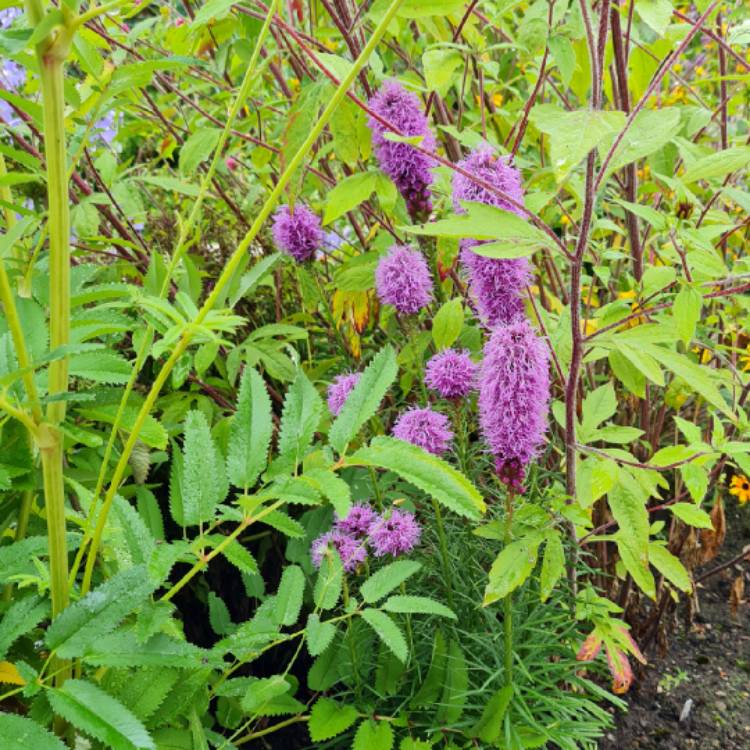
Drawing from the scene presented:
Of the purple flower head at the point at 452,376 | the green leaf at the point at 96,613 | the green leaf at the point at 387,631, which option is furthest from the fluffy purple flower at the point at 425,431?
the green leaf at the point at 96,613

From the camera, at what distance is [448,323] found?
1.24 metres

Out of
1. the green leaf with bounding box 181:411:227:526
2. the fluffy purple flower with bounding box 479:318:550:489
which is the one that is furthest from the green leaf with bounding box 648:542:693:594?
the green leaf with bounding box 181:411:227:526

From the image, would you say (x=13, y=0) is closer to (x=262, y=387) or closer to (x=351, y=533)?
(x=262, y=387)

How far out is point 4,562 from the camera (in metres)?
0.82

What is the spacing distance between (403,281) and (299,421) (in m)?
0.45

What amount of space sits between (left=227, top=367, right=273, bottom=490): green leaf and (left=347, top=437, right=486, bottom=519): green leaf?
0.13 meters

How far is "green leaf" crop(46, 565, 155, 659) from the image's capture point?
0.67 m

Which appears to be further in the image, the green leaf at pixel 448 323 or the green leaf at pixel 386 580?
the green leaf at pixel 448 323

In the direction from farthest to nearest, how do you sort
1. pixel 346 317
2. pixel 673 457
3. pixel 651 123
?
1. pixel 346 317
2. pixel 673 457
3. pixel 651 123

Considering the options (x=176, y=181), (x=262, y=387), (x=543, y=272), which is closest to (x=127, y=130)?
(x=176, y=181)

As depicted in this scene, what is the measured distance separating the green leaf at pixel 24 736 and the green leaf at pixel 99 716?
3cm

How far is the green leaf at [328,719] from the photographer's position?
119cm

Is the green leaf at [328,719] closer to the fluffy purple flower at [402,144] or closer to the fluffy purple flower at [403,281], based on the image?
the fluffy purple flower at [403,281]

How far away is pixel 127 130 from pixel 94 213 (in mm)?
444
